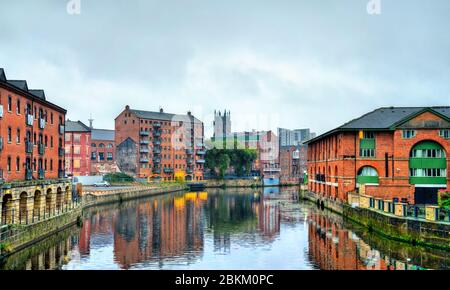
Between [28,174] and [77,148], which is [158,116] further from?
[28,174]

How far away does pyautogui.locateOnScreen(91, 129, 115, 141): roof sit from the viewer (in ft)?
452

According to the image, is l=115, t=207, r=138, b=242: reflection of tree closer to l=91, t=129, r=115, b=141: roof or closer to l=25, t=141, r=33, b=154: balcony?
l=25, t=141, r=33, b=154: balcony

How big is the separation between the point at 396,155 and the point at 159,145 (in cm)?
9026

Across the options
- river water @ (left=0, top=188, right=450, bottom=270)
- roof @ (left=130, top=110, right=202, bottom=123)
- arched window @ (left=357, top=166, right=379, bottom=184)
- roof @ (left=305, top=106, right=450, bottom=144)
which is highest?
roof @ (left=130, top=110, right=202, bottom=123)

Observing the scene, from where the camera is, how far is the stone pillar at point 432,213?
116 feet

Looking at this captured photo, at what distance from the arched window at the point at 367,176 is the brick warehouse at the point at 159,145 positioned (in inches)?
3240

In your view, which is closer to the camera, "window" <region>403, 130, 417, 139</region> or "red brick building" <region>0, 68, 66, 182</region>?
"red brick building" <region>0, 68, 66, 182</region>

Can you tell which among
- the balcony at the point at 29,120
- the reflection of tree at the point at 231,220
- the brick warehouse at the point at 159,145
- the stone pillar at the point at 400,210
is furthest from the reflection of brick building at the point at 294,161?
the balcony at the point at 29,120

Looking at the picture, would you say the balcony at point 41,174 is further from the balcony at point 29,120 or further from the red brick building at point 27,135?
the balcony at point 29,120

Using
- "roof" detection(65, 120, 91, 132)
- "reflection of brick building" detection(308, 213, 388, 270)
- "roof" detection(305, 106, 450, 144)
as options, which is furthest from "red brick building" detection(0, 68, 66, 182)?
"roof" detection(65, 120, 91, 132)

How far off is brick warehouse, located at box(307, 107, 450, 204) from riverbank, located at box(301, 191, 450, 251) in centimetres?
780

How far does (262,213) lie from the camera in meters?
66.8

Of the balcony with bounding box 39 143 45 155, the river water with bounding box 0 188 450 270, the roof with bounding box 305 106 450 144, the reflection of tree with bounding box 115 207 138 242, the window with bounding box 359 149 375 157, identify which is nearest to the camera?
Result: the river water with bounding box 0 188 450 270

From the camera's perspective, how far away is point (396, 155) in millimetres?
56312
